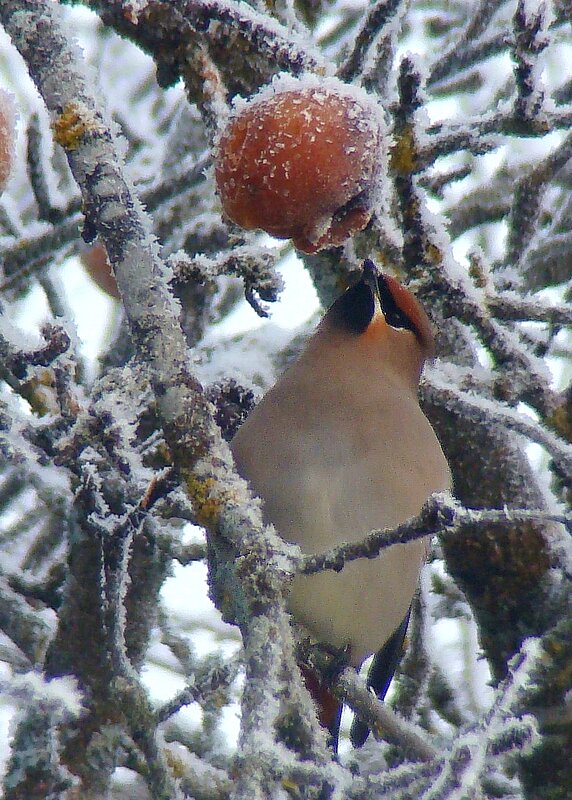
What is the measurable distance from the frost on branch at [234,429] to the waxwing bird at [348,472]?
0.11 meters

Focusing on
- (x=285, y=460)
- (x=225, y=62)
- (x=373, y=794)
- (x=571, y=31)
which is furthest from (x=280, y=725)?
(x=571, y=31)

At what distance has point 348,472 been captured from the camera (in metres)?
2.61

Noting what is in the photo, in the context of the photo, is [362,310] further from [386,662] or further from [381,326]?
[386,662]

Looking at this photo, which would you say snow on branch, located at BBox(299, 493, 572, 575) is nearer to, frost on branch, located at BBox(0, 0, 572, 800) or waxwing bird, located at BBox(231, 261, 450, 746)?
frost on branch, located at BBox(0, 0, 572, 800)

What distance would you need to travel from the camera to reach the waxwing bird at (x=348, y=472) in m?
2.56

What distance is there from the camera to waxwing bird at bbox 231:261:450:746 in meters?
Answer: 2.56

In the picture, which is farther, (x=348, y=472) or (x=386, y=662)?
(x=386, y=662)

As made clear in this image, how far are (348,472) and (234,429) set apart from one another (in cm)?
45

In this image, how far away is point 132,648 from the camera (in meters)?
3.38

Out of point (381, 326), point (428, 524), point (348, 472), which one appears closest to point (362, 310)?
point (381, 326)

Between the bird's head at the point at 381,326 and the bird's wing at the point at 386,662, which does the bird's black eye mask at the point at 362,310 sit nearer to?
the bird's head at the point at 381,326

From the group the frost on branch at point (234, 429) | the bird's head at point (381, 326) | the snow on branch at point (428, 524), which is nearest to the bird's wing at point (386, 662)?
the frost on branch at point (234, 429)

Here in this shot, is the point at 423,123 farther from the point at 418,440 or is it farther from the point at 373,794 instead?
the point at 373,794

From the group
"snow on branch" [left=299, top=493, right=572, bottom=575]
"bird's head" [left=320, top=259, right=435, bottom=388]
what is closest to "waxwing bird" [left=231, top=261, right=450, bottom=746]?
"bird's head" [left=320, top=259, right=435, bottom=388]
